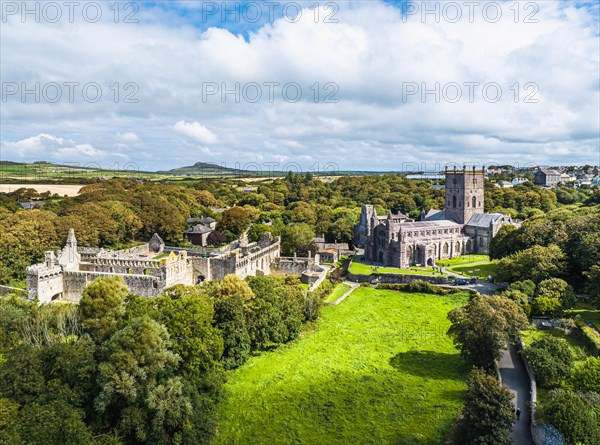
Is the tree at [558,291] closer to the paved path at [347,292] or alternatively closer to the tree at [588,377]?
the tree at [588,377]

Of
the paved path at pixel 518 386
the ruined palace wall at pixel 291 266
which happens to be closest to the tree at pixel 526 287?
the paved path at pixel 518 386

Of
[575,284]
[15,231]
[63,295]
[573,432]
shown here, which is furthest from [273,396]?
[15,231]

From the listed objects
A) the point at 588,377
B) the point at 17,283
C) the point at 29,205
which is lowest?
the point at 588,377

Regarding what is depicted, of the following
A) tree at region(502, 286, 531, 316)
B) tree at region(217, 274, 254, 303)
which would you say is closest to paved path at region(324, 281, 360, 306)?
tree at region(217, 274, 254, 303)

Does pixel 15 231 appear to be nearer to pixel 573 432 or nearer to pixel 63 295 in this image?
pixel 63 295

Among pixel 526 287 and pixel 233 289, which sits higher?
pixel 233 289

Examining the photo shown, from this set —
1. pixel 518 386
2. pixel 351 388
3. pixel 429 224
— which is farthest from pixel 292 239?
pixel 518 386

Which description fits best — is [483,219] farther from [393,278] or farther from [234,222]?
[234,222]
